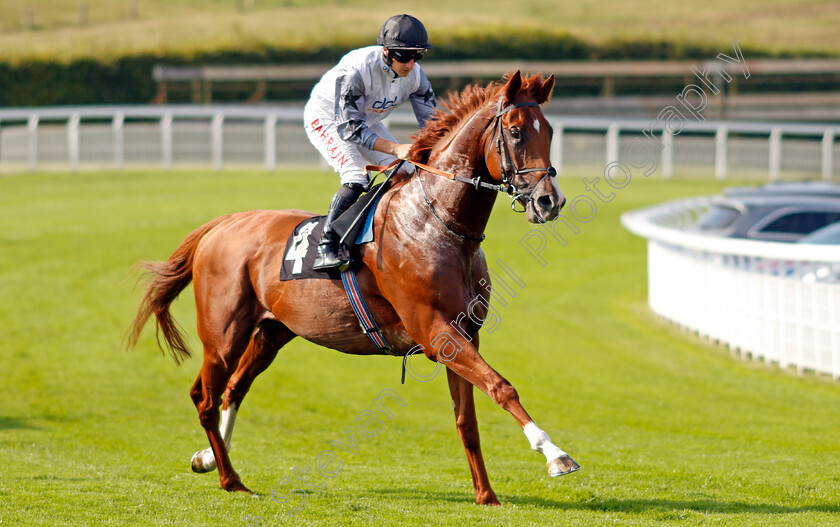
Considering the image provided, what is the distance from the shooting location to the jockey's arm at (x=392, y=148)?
16.6 ft

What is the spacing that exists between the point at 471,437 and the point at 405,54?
6.81 ft

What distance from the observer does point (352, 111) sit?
5.12m

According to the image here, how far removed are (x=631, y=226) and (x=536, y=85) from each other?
8.36m

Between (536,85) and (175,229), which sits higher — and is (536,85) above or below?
above

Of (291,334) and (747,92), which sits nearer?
(291,334)

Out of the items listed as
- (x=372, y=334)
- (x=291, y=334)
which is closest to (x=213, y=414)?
(x=291, y=334)

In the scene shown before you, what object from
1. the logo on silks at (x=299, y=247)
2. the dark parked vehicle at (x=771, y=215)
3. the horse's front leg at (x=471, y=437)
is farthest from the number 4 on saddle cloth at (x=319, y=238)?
the dark parked vehicle at (x=771, y=215)

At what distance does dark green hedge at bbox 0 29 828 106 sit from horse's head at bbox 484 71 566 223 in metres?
27.0

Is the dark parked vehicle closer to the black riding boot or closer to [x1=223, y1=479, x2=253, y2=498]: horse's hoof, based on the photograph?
the black riding boot

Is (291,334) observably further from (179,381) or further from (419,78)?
(179,381)

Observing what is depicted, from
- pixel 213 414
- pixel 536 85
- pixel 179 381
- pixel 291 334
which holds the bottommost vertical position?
pixel 179 381

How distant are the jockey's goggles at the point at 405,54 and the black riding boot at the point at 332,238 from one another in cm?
77

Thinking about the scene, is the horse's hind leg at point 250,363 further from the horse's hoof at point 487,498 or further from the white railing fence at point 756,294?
the white railing fence at point 756,294

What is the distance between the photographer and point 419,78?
5281 millimetres
